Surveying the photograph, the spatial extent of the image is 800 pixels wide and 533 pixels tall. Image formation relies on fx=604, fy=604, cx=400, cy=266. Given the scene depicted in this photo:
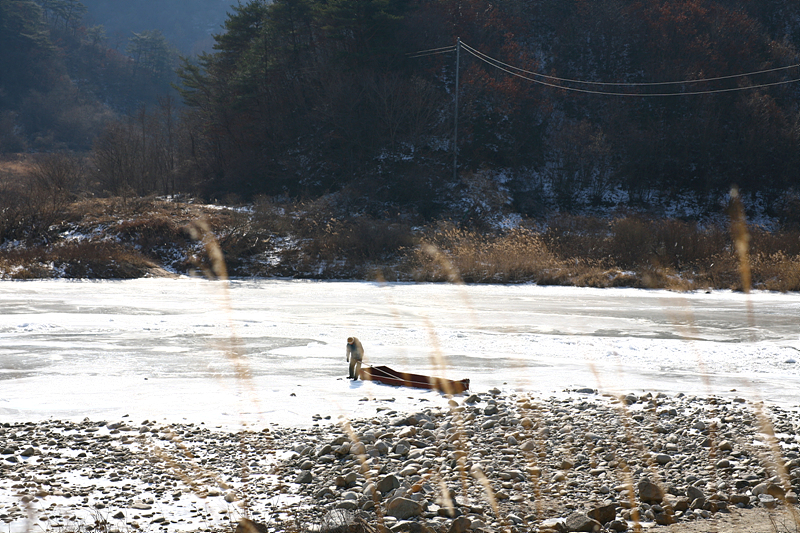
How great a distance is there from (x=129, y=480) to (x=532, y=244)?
16.7m

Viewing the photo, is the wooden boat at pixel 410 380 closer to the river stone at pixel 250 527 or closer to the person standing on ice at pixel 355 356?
the person standing on ice at pixel 355 356

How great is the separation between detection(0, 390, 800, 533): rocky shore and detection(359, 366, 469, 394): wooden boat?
28.1 inches

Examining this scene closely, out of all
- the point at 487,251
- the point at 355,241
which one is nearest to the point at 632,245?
the point at 487,251

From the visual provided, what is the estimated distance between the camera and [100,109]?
73875mm

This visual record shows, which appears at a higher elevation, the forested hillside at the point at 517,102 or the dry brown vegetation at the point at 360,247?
the forested hillside at the point at 517,102

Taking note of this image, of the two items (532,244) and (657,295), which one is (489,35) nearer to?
(532,244)

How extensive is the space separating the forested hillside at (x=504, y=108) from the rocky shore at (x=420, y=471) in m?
22.9

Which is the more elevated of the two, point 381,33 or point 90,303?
point 381,33

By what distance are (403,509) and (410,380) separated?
3249mm

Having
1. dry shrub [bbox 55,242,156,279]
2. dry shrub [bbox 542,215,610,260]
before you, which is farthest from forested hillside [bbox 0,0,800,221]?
dry shrub [bbox 55,242,156,279]

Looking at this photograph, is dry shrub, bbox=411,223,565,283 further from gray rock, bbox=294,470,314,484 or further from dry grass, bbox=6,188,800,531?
gray rock, bbox=294,470,314,484

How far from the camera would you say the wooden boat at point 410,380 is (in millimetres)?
6668

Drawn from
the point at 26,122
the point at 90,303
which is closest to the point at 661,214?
the point at 90,303

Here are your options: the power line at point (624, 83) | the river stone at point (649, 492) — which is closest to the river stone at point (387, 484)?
the river stone at point (649, 492)
